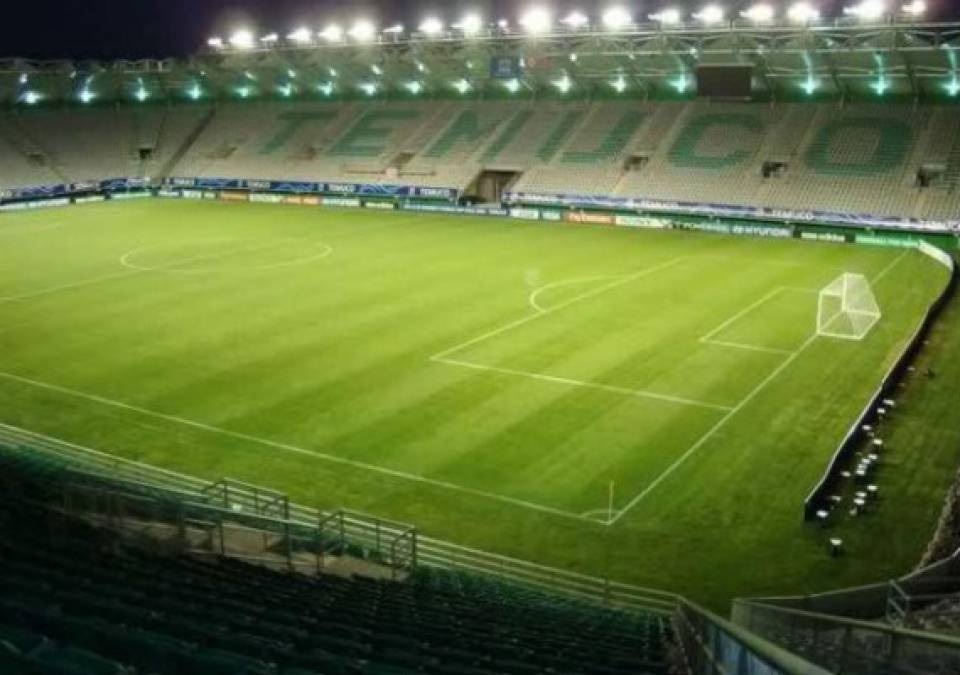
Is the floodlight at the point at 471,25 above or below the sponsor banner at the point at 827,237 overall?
above

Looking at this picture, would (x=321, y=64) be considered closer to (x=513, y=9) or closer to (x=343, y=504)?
(x=513, y=9)

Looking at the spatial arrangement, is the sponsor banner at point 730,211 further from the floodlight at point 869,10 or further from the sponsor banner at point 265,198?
the sponsor banner at point 265,198

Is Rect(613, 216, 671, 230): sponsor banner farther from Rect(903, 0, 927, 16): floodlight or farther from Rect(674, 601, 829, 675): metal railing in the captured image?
Rect(674, 601, 829, 675): metal railing

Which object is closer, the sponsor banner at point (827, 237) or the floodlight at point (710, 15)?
the sponsor banner at point (827, 237)

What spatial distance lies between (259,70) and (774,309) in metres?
60.5

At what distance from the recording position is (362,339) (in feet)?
103

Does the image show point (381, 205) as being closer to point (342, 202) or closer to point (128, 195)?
point (342, 202)

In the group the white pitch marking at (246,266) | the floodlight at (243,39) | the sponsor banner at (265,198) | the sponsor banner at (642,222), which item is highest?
the floodlight at (243,39)

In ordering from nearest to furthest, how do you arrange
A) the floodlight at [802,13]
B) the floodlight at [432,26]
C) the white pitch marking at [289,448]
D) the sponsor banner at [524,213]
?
1. the white pitch marking at [289,448]
2. the floodlight at [802,13]
3. the sponsor banner at [524,213]
4. the floodlight at [432,26]

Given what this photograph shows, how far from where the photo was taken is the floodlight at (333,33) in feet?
237

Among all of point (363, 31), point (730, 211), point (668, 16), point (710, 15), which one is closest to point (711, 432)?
point (730, 211)

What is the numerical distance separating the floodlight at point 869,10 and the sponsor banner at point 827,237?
1251 centimetres

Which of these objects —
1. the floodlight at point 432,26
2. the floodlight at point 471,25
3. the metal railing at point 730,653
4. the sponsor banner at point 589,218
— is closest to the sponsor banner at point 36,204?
the floodlight at point 432,26

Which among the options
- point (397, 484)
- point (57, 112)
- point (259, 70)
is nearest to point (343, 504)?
point (397, 484)
